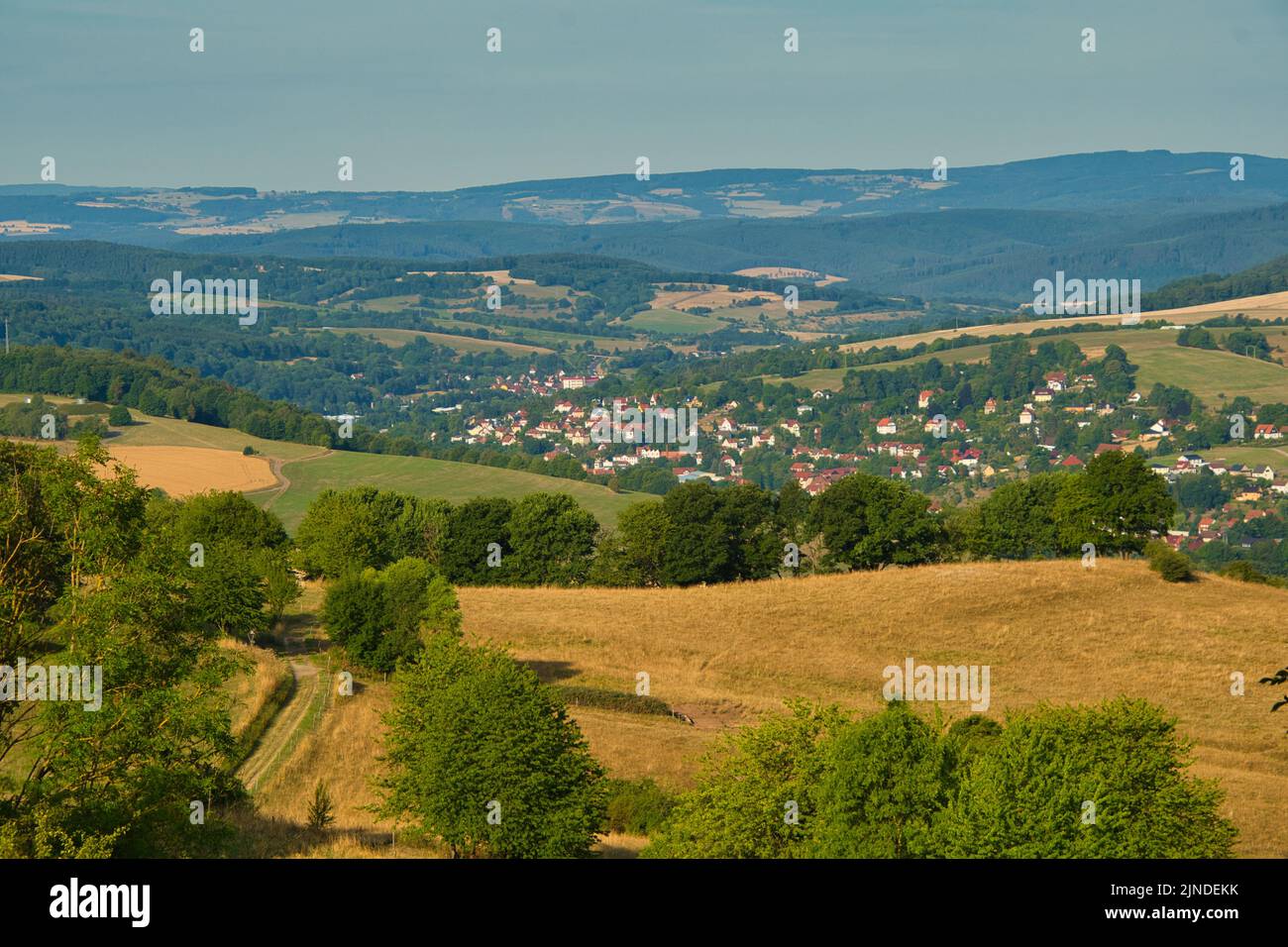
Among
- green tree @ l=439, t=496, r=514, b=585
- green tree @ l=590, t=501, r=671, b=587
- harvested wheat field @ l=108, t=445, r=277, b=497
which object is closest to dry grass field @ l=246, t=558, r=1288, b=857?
green tree @ l=590, t=501, r=671, b=587

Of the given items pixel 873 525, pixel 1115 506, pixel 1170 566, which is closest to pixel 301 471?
pixel 873 525

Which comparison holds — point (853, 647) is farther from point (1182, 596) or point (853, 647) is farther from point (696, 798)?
point (696, 798)

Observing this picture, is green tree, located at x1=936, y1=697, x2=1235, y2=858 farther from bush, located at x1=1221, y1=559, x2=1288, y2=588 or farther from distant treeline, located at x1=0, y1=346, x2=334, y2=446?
distant treeline, located at x1=0, y1=346, x2=334, y2=446

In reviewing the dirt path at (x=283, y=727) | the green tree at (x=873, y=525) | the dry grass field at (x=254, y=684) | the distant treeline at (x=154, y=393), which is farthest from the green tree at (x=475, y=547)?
the distant treeline at (x=154, y=393)

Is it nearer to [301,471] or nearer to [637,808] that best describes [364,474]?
[301,471]

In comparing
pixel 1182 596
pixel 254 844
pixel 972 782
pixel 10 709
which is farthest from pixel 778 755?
pixel 1182 596

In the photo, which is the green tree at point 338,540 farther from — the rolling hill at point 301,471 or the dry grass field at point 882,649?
the rolling hill at point 301,471
